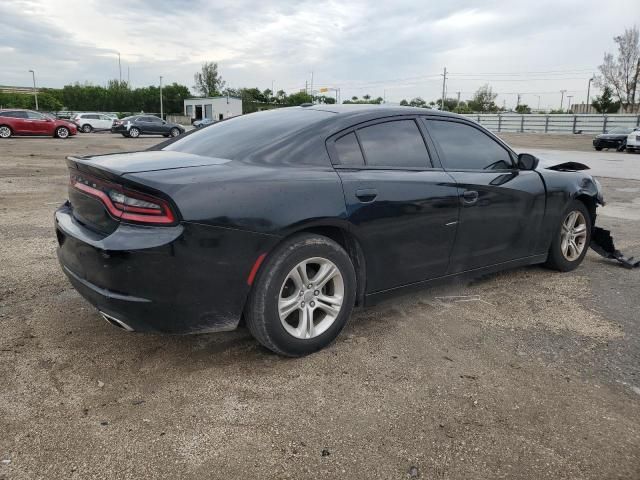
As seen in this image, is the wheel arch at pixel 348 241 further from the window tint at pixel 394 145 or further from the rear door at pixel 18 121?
the rear door at pixel 18 121

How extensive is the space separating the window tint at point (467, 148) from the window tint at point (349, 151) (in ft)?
2.47

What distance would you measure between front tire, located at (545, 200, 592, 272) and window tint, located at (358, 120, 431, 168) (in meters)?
1.86

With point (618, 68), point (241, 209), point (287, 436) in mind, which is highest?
point (618, 68)

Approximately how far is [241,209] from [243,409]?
1003mm

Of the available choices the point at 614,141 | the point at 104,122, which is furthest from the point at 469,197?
the point at 104,122

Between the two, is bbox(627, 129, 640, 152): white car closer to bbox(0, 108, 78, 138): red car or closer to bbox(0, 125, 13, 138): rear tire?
bbox(0, 108, 78, 138): red car

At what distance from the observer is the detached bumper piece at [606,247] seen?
529 centimetres

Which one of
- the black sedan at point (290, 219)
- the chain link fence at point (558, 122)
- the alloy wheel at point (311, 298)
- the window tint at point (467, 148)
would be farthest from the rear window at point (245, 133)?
the chain link fence at point (558, 122)

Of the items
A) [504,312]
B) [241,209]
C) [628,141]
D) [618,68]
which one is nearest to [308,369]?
[241,209]

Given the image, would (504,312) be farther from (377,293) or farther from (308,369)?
(308,369)

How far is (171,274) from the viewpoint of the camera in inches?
104

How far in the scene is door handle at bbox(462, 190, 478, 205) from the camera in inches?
150

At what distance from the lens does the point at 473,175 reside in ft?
13.0

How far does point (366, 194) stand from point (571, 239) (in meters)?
2.73
